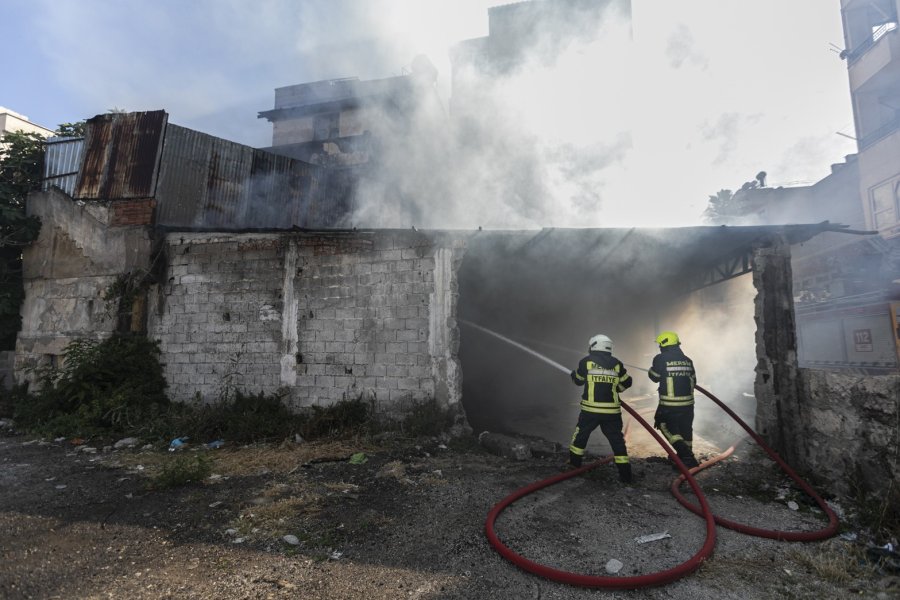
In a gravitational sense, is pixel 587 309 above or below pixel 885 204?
below

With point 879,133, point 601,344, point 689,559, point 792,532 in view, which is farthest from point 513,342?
point 879,133

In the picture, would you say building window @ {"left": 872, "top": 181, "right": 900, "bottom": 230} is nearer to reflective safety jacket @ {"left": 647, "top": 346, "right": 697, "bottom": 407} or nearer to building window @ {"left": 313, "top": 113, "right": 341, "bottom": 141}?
reflective safety jacket @ {"left": 647, "top": 346, "right": 697, "bottom": 407}

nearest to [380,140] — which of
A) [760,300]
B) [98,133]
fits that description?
[98,133]

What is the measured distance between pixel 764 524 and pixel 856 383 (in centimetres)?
152

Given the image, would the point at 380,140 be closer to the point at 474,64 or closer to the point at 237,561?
the point at 474,64

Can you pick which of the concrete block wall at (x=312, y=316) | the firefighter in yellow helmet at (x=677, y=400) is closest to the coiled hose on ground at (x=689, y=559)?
the firefighter in yellow helmet at (x=677, y=400)

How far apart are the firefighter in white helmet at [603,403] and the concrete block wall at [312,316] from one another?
2006 millimetres

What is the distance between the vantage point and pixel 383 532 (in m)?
3.35

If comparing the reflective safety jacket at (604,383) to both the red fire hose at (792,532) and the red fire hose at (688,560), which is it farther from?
the red fire hose at (792,532)

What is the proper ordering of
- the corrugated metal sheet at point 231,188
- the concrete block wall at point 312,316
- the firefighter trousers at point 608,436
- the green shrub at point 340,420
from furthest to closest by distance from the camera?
the corrugated metal sheet at point 231,188
the concrete block wall at point 312,316
the green shrub at point 340,420
the firefighter trousers at point 608,436

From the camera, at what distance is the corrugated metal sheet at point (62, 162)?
9172mm

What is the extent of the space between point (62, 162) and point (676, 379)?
41.6 feet

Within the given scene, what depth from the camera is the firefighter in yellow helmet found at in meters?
5.03

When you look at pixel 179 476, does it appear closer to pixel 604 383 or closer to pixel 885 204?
pixel 604 383
